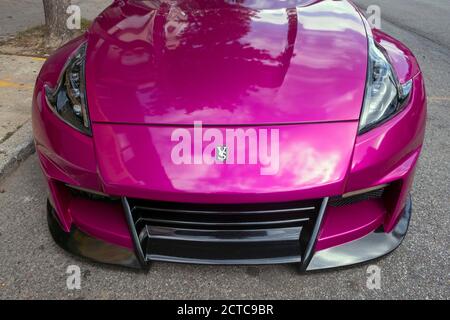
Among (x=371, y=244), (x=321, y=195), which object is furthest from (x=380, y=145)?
(x=371, y=244)

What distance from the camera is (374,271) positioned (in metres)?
2.04

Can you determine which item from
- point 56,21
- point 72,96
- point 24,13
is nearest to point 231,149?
point 72,96

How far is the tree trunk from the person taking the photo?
16.6 ft

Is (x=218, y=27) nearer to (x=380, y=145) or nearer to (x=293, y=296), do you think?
(x=380, y=145)

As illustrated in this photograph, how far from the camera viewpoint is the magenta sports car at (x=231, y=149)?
1.68 m

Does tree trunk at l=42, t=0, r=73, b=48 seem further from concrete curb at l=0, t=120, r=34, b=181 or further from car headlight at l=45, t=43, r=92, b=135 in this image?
car headlight at l=45, t=43, r=92, b=135

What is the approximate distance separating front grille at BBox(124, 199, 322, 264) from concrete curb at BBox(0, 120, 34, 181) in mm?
1587

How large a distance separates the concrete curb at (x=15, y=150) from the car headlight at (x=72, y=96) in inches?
39.6

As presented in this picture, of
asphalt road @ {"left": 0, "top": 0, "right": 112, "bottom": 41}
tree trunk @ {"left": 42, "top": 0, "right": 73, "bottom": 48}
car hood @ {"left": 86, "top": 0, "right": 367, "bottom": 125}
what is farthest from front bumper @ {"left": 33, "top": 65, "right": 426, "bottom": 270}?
asphalt road @ {"left": 0, "top": 0, "right": 112, "bottom": 41}

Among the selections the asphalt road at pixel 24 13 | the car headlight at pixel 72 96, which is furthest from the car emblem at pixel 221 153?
the asphalt road at pixel 24 13

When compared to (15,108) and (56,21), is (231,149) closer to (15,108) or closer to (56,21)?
(15,108)

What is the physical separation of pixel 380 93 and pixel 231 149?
2.49 feet

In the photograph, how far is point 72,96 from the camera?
6.53 ft
